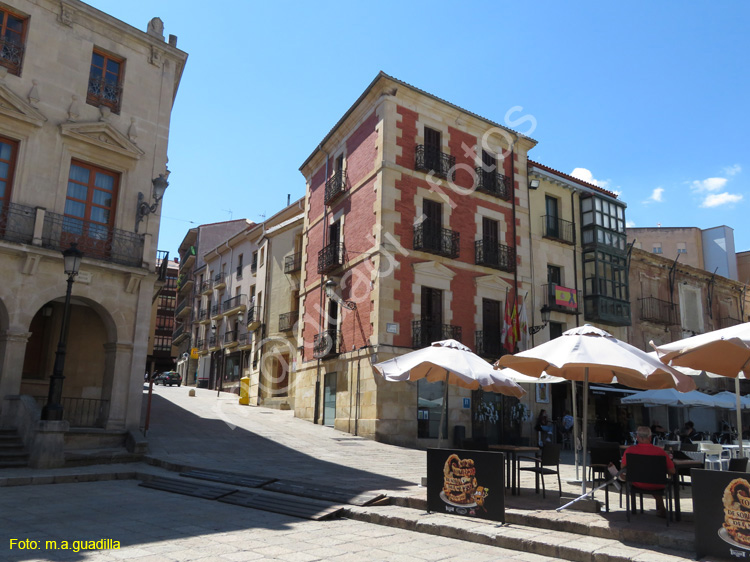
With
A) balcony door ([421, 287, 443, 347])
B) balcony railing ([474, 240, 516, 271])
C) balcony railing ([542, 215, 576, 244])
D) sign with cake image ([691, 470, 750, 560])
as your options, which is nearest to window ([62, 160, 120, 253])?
balcony door ([421, 287, 443, 347])

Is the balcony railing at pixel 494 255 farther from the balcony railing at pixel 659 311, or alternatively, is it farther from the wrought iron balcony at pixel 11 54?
the wrought iron balcony at pixel 11 54

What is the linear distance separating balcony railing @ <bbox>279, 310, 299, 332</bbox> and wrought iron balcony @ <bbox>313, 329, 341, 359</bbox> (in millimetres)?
6729

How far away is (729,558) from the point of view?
5.43 m

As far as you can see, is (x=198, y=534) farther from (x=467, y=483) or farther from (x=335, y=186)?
(x=335, y=186)

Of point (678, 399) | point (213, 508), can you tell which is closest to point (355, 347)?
point (678, 399)

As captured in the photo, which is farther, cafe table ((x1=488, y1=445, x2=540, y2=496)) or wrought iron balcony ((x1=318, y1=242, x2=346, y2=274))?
wrought iron balcony ((x1=318, y1=242, x2=346, y2=274))

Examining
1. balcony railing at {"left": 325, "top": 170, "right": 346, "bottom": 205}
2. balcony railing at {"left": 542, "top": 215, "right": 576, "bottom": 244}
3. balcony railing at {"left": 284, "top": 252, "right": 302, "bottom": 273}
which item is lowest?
balcony railing at {"left": 284, "top": 252, "right": 302, "bottom": 273}

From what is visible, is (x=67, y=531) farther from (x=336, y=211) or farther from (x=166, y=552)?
Answer: (x=336, y=211)

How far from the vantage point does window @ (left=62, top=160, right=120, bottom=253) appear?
50.6 feet

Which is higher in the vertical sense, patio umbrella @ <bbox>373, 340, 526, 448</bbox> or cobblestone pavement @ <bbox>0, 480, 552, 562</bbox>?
patio umbrella @ <bbox>373, 340, 526, 448</bbox>

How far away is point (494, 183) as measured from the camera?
25078 mm

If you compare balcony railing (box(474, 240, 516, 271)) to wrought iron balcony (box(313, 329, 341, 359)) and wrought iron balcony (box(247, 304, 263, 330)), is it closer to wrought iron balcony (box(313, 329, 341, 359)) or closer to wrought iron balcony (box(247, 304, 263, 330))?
wrought iron balcony (box(313, 329, 341, 359))

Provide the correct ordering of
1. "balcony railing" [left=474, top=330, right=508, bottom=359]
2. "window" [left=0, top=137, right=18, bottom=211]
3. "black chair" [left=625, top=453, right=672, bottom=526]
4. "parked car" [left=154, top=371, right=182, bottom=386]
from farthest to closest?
"parked car" [left=154, top=371, right=182, bottom=386] < "balcony railing" [left=474, top=330, right=508, bottom=359] < "window" [left=0, top=137, right=18, bottom=211] < "black chair" [left=625, top=453, right=672, bottom=526]

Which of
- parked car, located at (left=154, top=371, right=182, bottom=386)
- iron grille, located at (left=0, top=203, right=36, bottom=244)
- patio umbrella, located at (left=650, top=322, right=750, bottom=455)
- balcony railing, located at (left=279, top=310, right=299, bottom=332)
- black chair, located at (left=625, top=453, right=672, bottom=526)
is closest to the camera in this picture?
black chair, located at (left=625, top=453, right=672, bottom=526)
